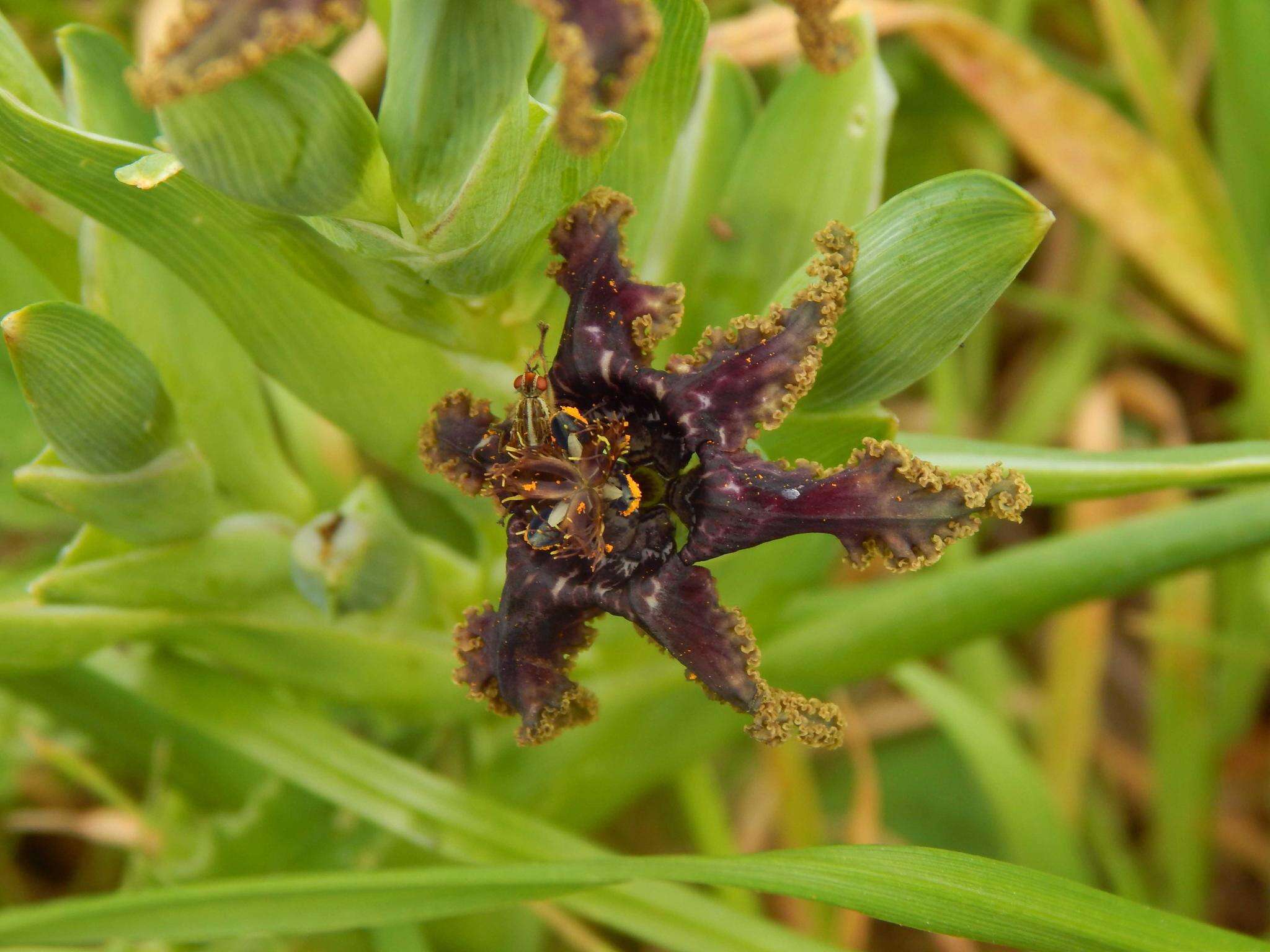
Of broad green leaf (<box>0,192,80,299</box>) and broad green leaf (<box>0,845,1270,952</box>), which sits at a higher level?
broad green leaf (<box>0,192,80,299</box>)

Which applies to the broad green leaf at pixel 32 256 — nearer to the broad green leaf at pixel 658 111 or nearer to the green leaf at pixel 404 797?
the green leaf at pixel 404 797

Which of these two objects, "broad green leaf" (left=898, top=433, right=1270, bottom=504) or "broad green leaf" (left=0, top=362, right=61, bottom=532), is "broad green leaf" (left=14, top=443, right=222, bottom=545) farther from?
"broad green leaf" (left=898, top=433, right=1270, bottom=504)

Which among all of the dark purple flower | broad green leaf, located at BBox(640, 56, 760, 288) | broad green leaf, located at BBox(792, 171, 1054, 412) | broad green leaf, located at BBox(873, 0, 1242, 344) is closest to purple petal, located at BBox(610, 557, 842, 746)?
the dark purple flower

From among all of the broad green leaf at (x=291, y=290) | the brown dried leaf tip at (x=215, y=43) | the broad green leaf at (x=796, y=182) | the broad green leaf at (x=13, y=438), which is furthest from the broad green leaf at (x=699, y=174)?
the broad green leaf at (x=13, y=438)

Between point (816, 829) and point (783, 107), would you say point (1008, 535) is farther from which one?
point (783, 107)

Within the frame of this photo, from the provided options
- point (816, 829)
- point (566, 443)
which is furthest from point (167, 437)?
point (816, 829)

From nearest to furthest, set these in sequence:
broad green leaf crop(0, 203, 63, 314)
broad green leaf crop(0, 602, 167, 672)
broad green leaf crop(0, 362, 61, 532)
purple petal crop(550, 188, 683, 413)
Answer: purple petal crop(550, 188, 683, 413) < broad green leaf crop(0, 602, 167, 672) < broad green leaf crop(0, 203, 63, 314) < broad green leaf crop(0, 362, 61, 532)

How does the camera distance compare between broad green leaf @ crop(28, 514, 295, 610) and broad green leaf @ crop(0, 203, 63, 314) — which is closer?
broad green leaf @ crop(28, 514, 295, 610)
